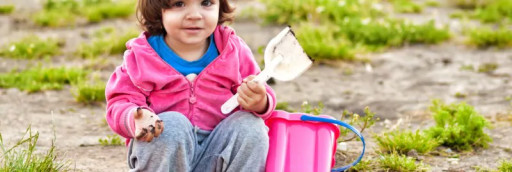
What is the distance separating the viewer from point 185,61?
9.52 ft

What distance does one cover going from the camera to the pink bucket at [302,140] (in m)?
2.92

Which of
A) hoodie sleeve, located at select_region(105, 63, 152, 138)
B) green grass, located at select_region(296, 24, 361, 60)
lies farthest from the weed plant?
green grass, located at select_region(296, 24, 361, 60)

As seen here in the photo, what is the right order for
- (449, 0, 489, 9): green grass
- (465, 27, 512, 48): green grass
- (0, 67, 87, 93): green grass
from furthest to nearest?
(449, 0, 489, 9): green grass
(465, 27, 512, 48): green grass
(0, 67, 87, 93): green grass

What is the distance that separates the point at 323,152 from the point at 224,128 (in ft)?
1.37

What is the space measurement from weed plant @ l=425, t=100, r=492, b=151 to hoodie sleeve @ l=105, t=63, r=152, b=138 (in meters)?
1.57

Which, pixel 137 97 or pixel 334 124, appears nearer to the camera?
pixel 137 97

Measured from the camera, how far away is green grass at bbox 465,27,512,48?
614 centimetres

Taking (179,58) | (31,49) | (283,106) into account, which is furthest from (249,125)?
(31,49)

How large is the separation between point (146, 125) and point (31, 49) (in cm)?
347

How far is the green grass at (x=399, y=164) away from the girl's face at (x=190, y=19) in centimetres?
101

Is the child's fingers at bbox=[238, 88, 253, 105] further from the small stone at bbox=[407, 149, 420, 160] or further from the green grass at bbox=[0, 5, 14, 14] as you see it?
the green grass at bbox=[0, 5, 14, 14]

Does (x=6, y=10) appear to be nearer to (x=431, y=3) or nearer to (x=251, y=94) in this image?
(x=431, y=3)

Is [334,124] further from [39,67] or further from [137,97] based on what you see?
[39,67]

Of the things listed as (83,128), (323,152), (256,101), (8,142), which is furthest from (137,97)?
(83,128)
